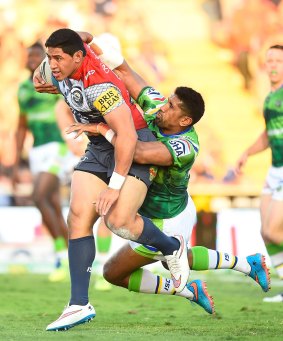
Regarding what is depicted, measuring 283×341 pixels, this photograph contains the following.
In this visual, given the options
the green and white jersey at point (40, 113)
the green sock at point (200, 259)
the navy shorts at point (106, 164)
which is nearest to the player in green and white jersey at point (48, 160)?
the green and white jersey at point (40, 113)

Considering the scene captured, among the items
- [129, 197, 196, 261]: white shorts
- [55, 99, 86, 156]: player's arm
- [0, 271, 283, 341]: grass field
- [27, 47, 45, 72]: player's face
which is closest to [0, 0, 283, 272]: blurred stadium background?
[27, 47, 45, 72]: player's face

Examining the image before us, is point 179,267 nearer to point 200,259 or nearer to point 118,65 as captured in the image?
point 200,259

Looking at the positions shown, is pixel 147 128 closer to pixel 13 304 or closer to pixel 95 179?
pixel 95 179

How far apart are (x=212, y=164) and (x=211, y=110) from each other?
133cm

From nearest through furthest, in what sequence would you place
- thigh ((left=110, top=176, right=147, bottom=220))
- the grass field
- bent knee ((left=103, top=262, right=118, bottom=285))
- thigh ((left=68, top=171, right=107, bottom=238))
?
1. the grass field
2. thigh ((left=110, top=176, right=147, bottom=220))
3. thigh ((left=68, top=171, right=107, bottom=238))
4. bent knee ((left=103, top=262, right=118, bottom=285))

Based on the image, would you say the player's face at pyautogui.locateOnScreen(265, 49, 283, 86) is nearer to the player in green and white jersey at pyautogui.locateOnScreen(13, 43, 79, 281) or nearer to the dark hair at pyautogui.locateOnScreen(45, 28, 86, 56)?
the player in green and white jersey at pyautogui.locateOnScreen(13, 43, 79, 281)

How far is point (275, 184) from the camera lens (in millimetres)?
9688

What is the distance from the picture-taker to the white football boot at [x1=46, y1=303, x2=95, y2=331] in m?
6.82

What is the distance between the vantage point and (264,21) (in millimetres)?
18750

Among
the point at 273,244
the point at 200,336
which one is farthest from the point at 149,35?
the point at 200,336

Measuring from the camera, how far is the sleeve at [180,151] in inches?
276

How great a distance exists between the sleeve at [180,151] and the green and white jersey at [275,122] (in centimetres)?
272

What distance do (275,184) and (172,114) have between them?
278 centimetres

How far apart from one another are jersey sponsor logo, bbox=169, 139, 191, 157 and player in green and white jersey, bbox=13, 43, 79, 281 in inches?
188
